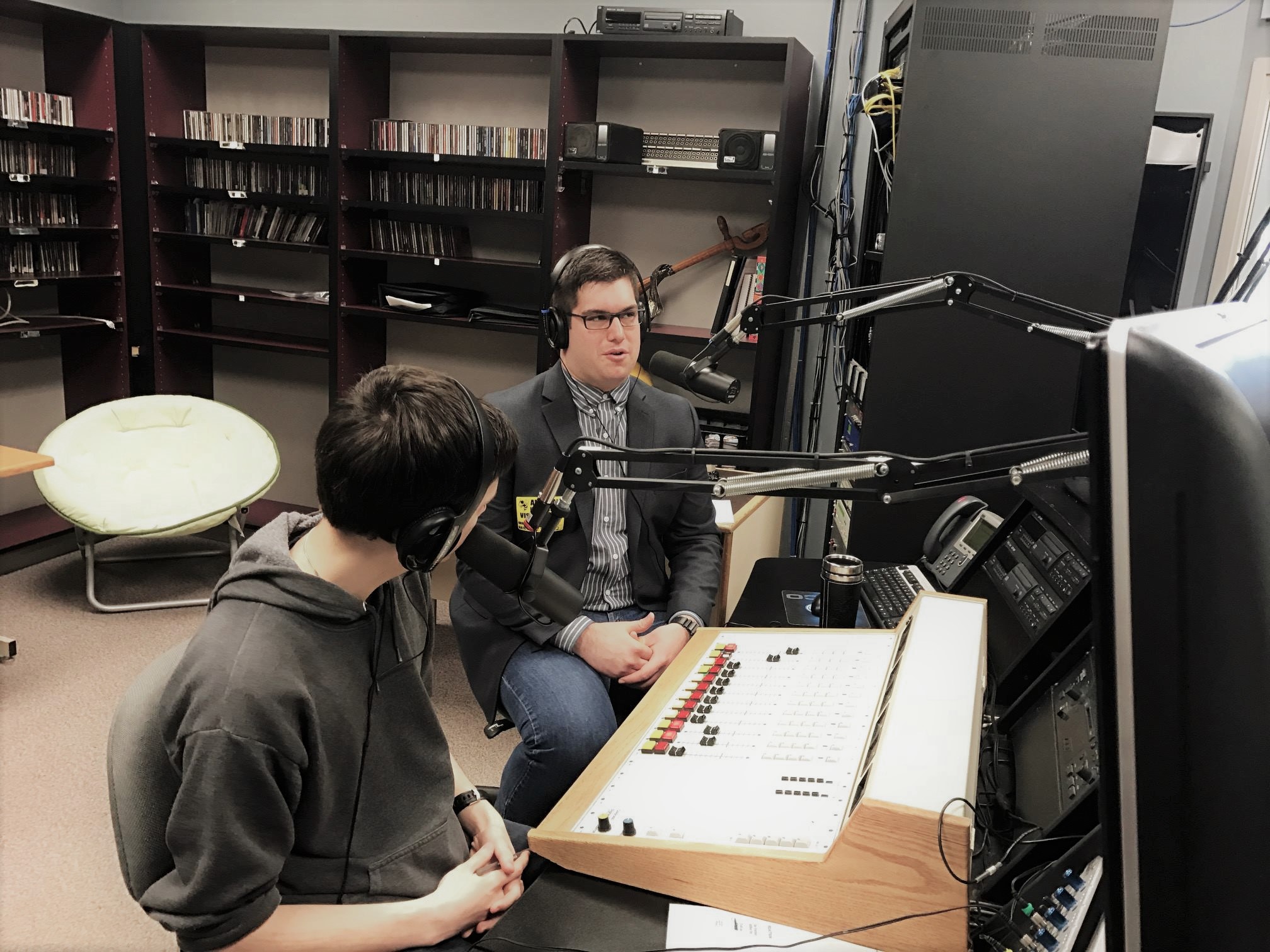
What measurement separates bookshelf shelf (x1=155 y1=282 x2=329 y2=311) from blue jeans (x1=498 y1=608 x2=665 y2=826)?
2.96m

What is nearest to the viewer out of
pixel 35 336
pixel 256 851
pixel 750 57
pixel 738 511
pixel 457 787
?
pixel 256 851

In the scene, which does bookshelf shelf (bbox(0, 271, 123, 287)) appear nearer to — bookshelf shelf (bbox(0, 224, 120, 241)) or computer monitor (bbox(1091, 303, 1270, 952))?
bookshelf shelf (bbox(0, 224, 120, 241))

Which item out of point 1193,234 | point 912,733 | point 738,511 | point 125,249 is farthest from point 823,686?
point 125,249

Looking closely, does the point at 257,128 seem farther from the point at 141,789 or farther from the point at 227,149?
the point at 141,789

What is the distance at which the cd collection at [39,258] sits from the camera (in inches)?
159

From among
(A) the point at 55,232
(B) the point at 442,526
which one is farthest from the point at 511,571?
(A) the point at 55,232

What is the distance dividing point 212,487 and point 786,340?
2.38 meters

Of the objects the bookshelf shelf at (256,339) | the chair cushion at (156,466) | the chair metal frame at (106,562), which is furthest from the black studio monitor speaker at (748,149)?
the chair metal frame at (106,562)

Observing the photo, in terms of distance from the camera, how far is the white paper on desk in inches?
35.5

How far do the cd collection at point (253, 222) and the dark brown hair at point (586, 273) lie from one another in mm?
2612

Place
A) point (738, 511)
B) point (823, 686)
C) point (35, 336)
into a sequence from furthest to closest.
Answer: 1. point (35, 336)
2. point (738, 511)
3. point (823, 686)

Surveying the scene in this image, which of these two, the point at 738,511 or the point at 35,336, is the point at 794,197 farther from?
the point at 35,336

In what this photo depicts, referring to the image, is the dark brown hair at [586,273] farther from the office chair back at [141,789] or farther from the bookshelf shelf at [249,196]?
the bookshelf shelf at [249,196]

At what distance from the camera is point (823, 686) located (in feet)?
4.23
